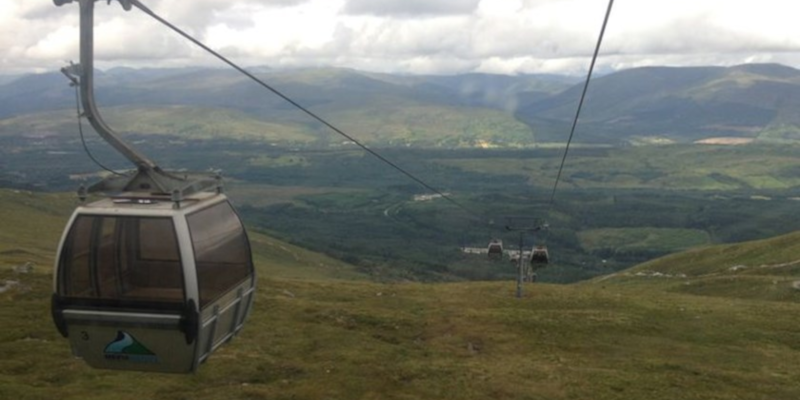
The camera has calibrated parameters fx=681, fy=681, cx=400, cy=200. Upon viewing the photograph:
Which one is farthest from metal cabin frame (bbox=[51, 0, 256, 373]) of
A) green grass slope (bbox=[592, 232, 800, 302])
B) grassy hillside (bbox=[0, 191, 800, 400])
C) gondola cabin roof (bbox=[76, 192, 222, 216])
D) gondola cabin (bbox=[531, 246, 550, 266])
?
green grass slope (bbox=[592, 232, 800, 302])

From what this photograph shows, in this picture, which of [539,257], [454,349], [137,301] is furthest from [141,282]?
[539,257]

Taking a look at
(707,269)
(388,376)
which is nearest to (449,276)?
(707,269)

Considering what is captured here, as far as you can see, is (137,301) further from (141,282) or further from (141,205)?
(141,205)

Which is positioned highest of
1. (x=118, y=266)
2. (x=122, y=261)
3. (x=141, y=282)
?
(x=122, y=261)

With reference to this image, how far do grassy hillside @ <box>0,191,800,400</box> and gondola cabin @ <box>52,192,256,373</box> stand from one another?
1472 centimetres

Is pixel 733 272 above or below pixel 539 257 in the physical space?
below

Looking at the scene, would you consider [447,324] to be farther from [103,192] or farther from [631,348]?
[103,192]

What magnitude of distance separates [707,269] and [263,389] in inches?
3349

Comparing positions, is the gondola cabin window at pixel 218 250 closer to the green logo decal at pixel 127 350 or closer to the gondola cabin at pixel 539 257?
the green logo decal at pixel 127 350

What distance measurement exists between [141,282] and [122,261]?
634 mm

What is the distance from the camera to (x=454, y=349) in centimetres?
3875

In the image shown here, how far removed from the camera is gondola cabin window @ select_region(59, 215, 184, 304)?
1422cm

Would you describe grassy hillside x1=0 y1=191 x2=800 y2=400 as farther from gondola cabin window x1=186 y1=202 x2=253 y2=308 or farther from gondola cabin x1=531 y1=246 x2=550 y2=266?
gondola cabin window x1=186 y1=202 x2=253 y2=308

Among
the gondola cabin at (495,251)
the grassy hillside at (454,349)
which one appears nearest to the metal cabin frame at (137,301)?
the grassy hillside at (454,349)
